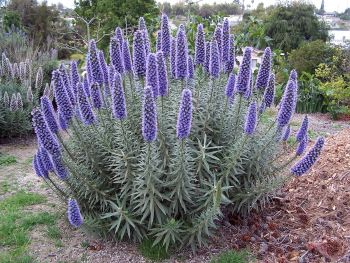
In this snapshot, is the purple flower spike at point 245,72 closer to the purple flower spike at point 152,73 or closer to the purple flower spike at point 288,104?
the purple flower spike at point 288,104

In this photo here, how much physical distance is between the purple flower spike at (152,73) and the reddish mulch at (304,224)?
1748 millimetres

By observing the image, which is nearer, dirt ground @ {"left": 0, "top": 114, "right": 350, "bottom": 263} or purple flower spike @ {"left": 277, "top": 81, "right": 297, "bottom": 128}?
purple flower spike @ {"left": 277, "top": 81, "right": 297, "bottom": 128}

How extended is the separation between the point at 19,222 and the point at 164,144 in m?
2.11

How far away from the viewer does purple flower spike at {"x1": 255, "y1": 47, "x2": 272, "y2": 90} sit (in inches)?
146

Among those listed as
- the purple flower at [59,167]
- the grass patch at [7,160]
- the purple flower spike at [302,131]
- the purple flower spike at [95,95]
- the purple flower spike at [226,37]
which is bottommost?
the grass patch at [7,160]

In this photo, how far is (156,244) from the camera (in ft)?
12.6

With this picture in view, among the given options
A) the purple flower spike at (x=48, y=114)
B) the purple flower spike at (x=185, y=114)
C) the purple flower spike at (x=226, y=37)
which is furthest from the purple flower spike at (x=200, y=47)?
the purple flower spike at (x=48, y=114)

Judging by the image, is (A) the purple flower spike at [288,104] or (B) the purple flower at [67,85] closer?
(A) the purple flower spike at [288,104]

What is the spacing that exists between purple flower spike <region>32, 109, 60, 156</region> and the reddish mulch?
6.04 feet

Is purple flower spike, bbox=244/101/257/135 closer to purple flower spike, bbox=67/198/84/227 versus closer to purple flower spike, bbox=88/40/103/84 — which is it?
purple flower spike, bbox=88/40/103/84

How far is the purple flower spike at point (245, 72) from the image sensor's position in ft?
11.8

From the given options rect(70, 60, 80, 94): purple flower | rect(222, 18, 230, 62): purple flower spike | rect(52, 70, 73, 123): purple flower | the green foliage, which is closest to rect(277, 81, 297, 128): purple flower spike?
rect(222, 18, 230, 62): purple flower spike

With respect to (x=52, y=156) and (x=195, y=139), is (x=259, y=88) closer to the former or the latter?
(x=195, y=139)

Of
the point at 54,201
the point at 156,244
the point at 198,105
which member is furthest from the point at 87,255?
the point at 198,105
